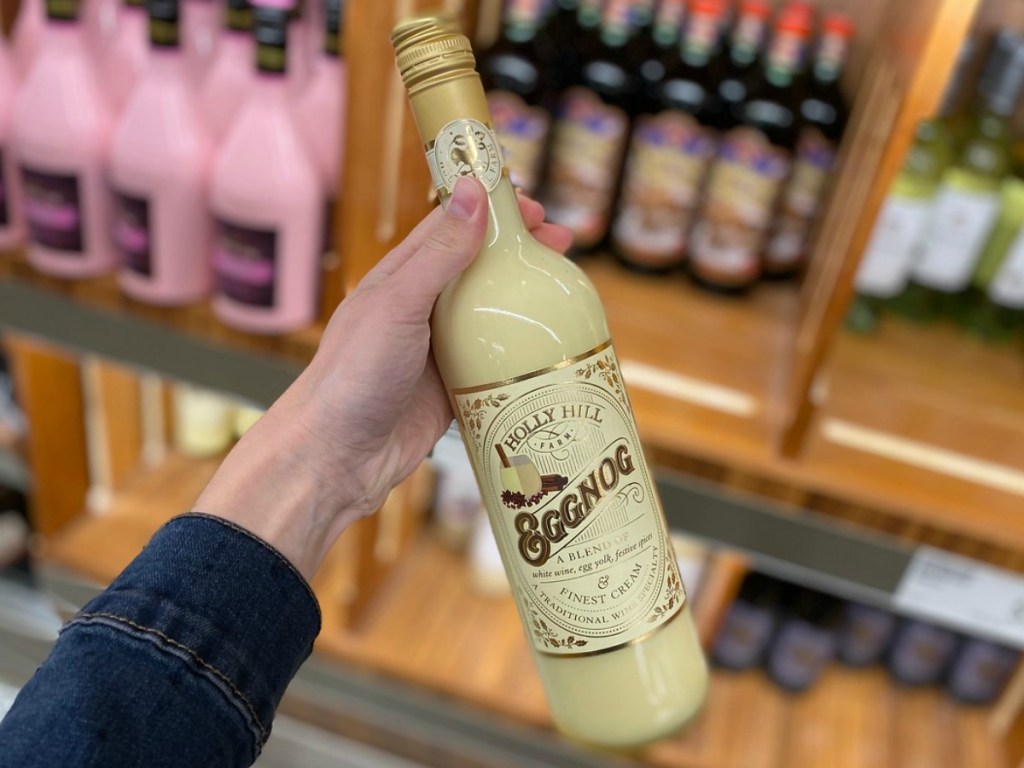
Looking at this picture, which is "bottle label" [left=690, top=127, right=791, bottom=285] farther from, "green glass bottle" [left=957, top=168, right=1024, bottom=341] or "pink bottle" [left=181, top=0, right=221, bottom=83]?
"pink bottle" [left=181, top=0, right=221, bottom=83]

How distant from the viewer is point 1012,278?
118cm

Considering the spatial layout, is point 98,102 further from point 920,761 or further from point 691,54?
point 920,761

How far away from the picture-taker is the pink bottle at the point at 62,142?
106 centimetres

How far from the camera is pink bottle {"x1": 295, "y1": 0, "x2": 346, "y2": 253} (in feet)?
3.48

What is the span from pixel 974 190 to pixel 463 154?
2.98 feet

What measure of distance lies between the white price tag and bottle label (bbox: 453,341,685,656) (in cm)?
50

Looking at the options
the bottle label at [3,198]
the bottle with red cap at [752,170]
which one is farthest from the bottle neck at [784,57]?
the bottle label at [3,198]

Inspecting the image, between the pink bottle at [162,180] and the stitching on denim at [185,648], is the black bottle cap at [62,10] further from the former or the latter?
the stitching on denim at [185,648]

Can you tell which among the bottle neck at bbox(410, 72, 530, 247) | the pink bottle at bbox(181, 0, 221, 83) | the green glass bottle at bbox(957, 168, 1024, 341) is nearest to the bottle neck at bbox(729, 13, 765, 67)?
the green glass bottle at bbox(957, 168, 1024, 341)

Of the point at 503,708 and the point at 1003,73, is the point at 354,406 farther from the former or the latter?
the point at 1003,73

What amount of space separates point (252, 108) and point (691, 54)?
0.61 meters

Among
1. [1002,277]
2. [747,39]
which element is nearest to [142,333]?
[747,39]

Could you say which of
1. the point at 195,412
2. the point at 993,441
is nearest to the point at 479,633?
the point at 195,412

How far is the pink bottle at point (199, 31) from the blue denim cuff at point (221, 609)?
782 millimetres
